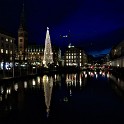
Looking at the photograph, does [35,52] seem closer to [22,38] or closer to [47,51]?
[22,38]

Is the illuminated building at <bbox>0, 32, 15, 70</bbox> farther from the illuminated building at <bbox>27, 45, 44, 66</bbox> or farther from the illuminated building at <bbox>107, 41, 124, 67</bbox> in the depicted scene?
the illuminated building at <bbox>27, 45, 44, 66</bbox>

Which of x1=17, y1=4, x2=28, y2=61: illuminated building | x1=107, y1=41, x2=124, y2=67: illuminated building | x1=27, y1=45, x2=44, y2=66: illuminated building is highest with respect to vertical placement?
x1=17, y1=4, x2=28, y2=61: illuminated building

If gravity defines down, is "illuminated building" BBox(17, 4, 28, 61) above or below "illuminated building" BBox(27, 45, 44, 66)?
above

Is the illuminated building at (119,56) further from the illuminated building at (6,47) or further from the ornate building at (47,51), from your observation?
the illuminated building at (6,47)

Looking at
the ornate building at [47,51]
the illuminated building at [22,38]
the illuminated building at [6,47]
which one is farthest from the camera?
the illuminated building at [22,38]

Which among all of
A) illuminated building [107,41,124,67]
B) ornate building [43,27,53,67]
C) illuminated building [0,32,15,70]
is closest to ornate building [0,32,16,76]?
illuminated building [0,32,15,70]

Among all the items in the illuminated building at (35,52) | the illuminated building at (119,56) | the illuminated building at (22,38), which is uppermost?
the illuminated building at (22,38)

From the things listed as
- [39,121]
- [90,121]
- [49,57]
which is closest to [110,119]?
[90,121]

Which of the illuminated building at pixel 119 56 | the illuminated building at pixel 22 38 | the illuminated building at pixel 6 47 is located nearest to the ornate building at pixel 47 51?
the illuminated building at pixel 6 47

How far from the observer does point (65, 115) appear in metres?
13.9

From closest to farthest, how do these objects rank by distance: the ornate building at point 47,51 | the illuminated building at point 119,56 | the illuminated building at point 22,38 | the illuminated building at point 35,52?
the ornate building at point 47,51
the illuminated building at point 119,56
the illuminated building at point 22,38
the illuminated building at point 35,52

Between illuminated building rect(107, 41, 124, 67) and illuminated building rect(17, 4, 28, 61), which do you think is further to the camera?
illuminated building rect(17, 4, 28, 61)

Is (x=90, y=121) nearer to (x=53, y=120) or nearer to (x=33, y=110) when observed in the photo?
(x=53, y=120)

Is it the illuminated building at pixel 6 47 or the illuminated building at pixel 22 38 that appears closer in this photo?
the illuminated building at pixel 6 47
